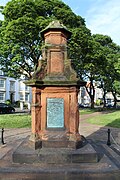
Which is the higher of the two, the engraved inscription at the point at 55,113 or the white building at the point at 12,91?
the white building at the point at 12,91

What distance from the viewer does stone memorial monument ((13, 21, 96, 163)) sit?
8656 millimetres

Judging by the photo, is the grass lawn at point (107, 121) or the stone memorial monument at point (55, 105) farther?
the grass lawn at point (107, 121)

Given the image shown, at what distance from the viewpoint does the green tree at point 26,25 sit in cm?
2267

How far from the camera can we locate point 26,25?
22.5m

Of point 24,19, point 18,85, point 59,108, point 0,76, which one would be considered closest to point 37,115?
point 59,108

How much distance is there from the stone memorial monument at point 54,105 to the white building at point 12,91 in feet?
167

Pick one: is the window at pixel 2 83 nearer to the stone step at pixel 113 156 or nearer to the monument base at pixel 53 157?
the stone step at pixel 113 156

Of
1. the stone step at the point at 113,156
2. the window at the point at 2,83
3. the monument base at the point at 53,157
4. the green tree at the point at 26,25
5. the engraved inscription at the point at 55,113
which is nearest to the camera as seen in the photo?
the monument base at the point at 53,157

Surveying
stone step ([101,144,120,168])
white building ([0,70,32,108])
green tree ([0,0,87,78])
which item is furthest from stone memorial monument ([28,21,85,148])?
white building ([0,70,32,108])

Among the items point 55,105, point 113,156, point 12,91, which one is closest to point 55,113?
point 55,105

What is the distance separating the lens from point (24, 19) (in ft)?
73.5

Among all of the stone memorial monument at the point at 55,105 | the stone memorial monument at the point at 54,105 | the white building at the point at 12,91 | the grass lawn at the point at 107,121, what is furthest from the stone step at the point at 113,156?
the white building at the point at 12,91

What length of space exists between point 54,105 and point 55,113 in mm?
325

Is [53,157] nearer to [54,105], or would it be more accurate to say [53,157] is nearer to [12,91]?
[54,105]
